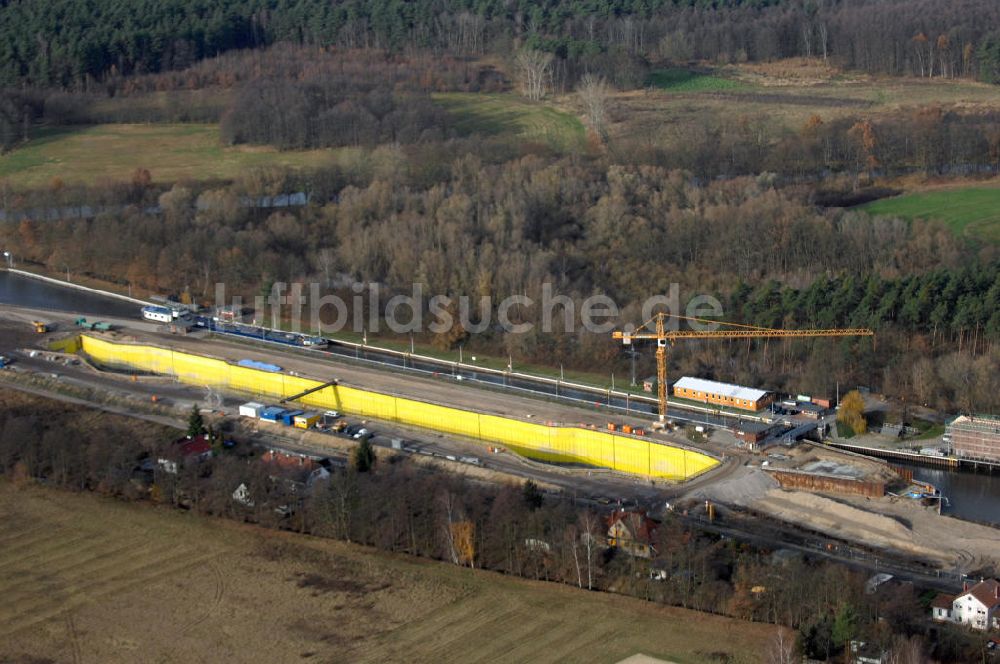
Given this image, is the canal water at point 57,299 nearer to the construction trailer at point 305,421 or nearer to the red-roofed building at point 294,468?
the construction trailer at point 305,421

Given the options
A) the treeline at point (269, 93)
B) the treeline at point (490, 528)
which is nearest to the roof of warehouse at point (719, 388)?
the treeline at point (490, 528)

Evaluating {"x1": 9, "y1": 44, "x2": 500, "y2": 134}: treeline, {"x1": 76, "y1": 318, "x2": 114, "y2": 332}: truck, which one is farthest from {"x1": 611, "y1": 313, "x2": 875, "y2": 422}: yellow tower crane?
{"x1": 9, "y1": 44, "x2": 500, "y2": 134}: treeline

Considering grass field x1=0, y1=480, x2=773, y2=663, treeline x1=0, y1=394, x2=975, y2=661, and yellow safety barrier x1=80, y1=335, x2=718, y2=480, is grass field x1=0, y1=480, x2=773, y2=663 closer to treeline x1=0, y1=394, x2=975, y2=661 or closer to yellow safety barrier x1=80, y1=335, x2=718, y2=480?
treeline x1=0, y1=394, x2=975, y2=661

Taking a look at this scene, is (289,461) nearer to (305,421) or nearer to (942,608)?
(305,421)

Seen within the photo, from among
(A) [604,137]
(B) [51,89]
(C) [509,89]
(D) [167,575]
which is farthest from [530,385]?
(B) [51,89]

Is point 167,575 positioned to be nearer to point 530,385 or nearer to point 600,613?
point 600,613

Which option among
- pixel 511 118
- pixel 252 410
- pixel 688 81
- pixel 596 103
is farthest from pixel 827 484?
pixel 688 81
